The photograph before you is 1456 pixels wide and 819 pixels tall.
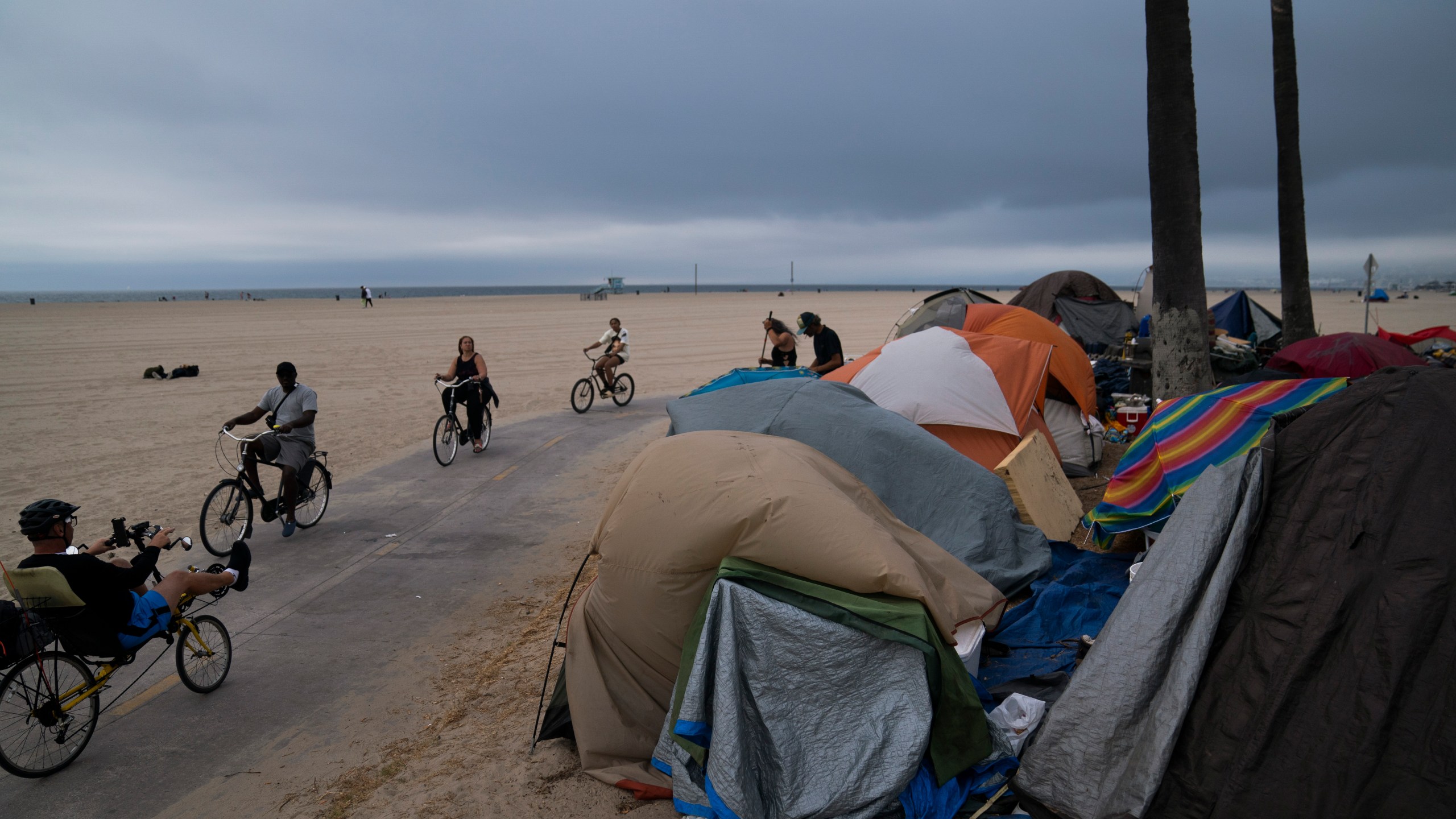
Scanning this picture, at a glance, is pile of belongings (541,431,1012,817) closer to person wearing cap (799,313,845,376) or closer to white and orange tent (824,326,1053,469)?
white and orange tent (824,326,1053,469)

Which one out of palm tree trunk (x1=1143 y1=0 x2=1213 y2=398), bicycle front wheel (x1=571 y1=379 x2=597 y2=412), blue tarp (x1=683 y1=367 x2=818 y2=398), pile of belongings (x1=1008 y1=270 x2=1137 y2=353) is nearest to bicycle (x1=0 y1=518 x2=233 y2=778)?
blue tarp (x1=683 y1=367 x2=818 y2=398)

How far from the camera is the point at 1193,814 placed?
3.18m

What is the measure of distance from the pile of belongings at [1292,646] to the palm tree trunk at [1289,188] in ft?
Result: 39.0

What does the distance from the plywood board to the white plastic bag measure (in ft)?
8.98

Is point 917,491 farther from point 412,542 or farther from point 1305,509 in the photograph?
point 412,542

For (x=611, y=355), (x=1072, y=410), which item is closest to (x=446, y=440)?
(x=611, y=355)

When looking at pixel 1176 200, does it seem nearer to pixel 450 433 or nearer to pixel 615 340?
pixel 450 433

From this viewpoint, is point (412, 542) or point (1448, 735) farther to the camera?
point (412, 542)

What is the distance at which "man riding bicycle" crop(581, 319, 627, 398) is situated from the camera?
590 inches

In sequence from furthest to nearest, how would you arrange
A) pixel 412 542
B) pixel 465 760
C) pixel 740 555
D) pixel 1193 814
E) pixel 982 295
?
pixel 982 295 < pixel 412 542 < pixel 465 760 < pixel 740 555 < pixel 1193 814

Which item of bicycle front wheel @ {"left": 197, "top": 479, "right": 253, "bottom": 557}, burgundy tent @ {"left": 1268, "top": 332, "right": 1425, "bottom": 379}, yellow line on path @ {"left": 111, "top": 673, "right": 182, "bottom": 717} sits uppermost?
burgundy tent @ {"left": 1268, "top": 332, "right": 1425, "bottom": 379}

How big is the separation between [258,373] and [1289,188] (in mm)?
22897

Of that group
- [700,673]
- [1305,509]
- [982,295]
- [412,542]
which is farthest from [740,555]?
[982,295]

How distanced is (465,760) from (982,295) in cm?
1522
